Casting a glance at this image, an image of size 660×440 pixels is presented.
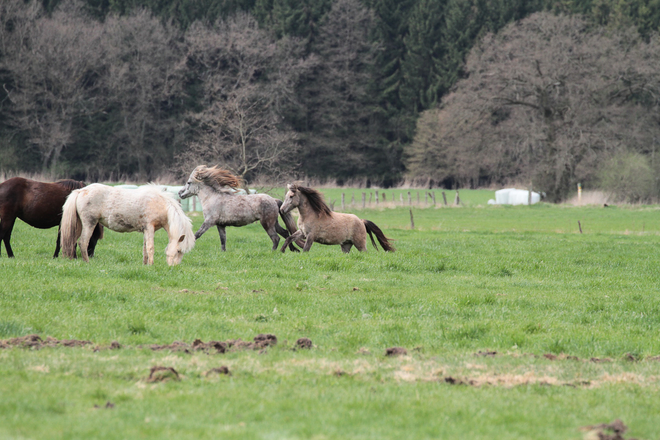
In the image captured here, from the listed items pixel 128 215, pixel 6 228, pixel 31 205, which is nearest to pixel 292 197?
pixel 128 215

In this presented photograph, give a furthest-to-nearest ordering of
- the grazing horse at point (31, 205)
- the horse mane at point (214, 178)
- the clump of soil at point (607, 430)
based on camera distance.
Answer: the horse mane at point (214, 178)
the grazing horse at point (31, 205)
the clump of soil at point (607, 430)

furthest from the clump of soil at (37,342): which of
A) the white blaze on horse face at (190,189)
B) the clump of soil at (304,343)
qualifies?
the white blaze on horse face at (190,189)

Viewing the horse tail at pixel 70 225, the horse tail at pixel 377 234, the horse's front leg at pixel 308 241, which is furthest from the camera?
the horse tail at pixel 377 234

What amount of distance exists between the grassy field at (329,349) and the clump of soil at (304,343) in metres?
0.11

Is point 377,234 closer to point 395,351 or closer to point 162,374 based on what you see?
point 395,351

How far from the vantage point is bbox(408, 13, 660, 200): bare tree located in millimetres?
50656

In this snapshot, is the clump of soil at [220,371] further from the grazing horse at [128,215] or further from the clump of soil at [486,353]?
the grazing horse at [128,215]

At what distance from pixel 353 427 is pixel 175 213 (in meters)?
8.54

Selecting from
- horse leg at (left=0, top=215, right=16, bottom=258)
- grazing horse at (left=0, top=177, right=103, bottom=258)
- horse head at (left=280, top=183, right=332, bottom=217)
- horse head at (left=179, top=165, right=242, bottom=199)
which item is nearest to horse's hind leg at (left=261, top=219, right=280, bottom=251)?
horse head at (left=179, top=165, right=242, bottom=199)

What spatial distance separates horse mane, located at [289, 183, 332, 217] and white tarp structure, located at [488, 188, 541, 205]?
41570 millimetres

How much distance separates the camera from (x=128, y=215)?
13133mm

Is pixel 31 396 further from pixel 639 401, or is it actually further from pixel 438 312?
pixel 438 312

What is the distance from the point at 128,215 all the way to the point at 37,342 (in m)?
5.86

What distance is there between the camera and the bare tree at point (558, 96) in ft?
166
